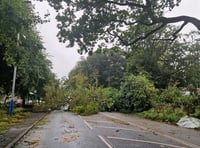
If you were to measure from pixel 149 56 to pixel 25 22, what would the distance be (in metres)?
40.5

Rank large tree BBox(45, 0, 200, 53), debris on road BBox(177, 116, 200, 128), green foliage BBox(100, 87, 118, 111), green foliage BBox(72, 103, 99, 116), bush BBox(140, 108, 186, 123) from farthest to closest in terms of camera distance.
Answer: green foliage BBox(100, 87, 118, 111), green foliage BBox(72, 103, 99, 116), bush BBox(140, 108, 186, 123), debris on road BBox(177, 116, 200, 128), large tree BBox(45, 0, 200, 53)

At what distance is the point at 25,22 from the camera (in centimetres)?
1315

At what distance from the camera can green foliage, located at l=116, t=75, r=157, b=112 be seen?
126 feet

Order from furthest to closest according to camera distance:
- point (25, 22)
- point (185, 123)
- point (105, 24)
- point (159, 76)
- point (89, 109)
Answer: point (159, 76)
point (89, 109)
point (185, 123)
point (105, 24)
point (25, 22)

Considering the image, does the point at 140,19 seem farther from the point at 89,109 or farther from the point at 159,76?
the point at 159,76

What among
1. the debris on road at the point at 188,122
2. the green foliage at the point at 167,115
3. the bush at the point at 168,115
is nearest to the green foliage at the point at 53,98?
the green foliage at the point at 167,115

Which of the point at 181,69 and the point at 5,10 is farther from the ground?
the point at 181,69

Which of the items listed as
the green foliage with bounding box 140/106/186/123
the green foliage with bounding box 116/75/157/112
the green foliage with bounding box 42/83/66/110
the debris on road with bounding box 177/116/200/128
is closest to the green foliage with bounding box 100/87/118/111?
the green foliage with bounding box 116/75/157/112

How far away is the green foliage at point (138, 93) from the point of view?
38.4m

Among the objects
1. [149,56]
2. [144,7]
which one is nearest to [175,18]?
[144,7]

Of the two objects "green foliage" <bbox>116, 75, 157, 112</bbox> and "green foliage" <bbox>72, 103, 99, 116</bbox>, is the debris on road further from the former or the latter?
"green foliage" <bbox>116, 75, 157, 112</bbox>

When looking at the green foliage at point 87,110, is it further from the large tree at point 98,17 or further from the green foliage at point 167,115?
the large tree at point 98,17

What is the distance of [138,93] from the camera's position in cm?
3897

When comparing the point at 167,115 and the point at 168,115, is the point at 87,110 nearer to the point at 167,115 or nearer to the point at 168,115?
the point at 167,115
